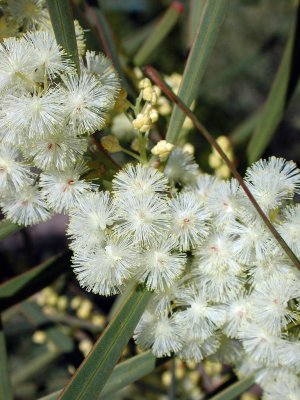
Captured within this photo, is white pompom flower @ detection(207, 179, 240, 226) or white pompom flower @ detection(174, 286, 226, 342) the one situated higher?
white pompom flower @ detection(207, 179, 240, 226)

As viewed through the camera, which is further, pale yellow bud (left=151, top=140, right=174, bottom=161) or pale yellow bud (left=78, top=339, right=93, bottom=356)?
pale yellow bud (left=78, top=339, right=93, bottom=356)

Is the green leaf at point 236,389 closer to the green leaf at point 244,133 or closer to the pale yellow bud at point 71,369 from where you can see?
the pale yellow bud at point 71,369

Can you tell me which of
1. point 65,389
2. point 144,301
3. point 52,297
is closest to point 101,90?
point 144,301

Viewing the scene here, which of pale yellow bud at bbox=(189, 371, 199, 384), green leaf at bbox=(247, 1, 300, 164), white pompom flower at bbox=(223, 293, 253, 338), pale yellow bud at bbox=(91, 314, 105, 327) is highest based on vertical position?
green leaf at bbox=(247, 1, 300, 164)

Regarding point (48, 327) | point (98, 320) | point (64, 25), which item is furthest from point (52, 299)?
point (64, 25)

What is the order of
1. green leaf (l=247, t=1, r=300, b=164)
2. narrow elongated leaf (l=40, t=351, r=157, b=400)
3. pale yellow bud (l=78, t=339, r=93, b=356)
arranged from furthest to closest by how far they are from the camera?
Answer: pale yellow bud (l=78, t=339, r=93, b=356) < green leaf (l=247, t=1, r=300, b=164) < narrow elongated leaf (l=40, t=351, r=157, b=400)

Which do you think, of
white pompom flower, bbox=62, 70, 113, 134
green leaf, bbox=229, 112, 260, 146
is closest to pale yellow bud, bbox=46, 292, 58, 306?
green leaf, bbox=229, 112, 260, 146

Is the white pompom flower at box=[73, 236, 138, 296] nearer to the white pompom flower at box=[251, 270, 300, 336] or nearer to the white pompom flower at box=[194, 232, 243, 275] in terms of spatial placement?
the white pompom flower at box=[194, 232, 243, 275]
